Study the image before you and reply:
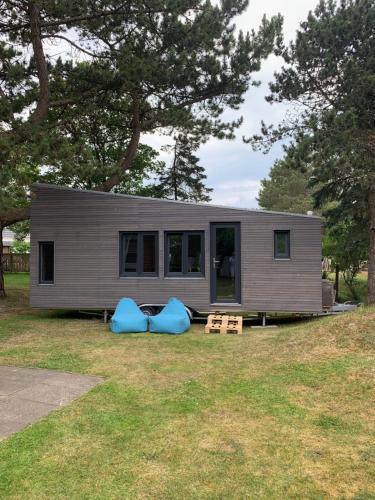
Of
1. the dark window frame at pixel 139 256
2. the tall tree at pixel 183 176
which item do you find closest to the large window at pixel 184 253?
the dark window frame at pixel 139 256

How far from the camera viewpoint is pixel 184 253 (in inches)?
398

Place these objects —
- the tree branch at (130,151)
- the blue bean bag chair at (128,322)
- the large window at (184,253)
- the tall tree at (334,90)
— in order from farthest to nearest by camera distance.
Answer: the tree branch at (130,151), the tall tree at (334,90), the large window at (184,253), the blue bean bag chair at (128,322)

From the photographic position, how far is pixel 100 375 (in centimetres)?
548

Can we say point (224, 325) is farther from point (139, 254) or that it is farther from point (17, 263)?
point (17, 263)

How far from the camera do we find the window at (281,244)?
9672 millimetres

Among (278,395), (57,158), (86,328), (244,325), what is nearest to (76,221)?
(57,158)

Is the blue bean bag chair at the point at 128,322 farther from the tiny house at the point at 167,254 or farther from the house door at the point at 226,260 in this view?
the house door at the point at 226,260

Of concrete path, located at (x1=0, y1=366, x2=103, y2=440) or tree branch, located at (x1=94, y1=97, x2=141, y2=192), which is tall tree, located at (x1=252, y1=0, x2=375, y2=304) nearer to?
tree branch, located at (x1=94, y1=97, x2=141, y2=192)

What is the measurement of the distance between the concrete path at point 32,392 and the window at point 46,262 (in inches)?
201

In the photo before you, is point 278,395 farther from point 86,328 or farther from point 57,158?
point 57,158

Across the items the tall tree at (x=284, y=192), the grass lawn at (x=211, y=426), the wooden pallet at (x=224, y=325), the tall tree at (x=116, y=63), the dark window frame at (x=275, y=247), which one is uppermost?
the tall tree at (x=284, y=192)

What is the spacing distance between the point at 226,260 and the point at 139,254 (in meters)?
2.25

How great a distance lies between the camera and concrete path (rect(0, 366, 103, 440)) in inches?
156

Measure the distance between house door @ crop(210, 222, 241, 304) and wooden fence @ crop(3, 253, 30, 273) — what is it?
60.4 feet
